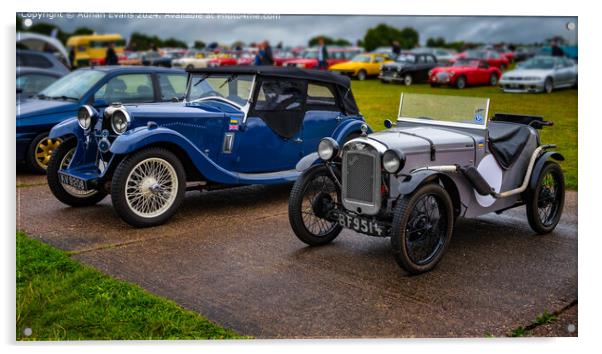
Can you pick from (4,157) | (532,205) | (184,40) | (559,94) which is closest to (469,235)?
(532,205)

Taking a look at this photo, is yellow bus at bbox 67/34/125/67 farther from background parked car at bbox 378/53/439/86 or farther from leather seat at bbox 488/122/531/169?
leather seat at bbox 488/122/531/169

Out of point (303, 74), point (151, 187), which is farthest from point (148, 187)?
point (303, 74)

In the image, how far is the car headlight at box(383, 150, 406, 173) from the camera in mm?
4434

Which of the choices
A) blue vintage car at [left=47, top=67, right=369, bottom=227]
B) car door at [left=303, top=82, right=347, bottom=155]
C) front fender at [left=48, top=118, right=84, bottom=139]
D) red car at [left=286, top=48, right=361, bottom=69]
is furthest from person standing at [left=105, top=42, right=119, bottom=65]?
car door at [left=303, top=82, right=347, bottom=155]

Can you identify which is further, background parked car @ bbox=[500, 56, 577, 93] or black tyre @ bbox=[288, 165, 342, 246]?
black tyre @ bbox=[288, 165, 342, 246]

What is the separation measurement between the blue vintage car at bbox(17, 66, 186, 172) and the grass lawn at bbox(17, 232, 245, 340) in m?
3.37

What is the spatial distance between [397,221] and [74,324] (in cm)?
216

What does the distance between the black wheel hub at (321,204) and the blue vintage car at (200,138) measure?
1457 mm

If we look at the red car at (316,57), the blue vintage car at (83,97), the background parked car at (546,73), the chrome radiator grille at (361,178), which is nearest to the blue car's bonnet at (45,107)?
the blue vintage car at (83,97)

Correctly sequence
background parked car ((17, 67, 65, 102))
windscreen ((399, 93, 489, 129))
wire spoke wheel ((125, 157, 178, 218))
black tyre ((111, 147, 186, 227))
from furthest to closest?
background parked car ((17, 67, 65, 102)) → wire spoke wheel ((125, 157, 178, 218)) → black tyre ((111, 147, 186, 227)) → windscreen ((399, 93, 489, 129))

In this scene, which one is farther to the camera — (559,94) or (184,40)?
(559,94)

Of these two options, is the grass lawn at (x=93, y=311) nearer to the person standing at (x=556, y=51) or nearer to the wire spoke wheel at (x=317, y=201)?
the wire spoke wheel at (x=317, y=201)
